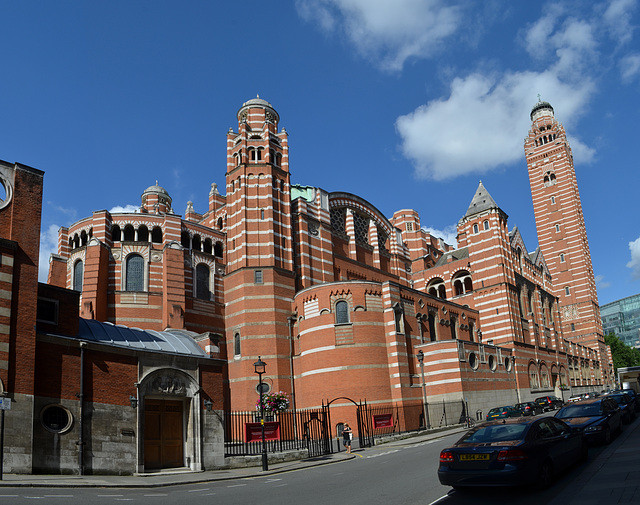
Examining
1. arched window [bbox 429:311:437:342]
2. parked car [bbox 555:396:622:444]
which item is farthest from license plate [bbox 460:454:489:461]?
arched window [bbox 429:311:437:342]

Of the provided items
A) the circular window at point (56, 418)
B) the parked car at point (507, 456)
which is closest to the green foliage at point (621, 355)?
the parked car at point (507, 456)

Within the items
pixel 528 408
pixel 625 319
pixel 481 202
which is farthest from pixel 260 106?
pixel 625 319

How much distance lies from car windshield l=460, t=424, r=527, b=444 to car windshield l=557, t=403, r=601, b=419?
8.54 meters

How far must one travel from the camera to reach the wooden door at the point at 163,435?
19.6 meters

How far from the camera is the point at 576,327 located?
8419cm

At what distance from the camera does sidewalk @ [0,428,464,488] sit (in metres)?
14.4

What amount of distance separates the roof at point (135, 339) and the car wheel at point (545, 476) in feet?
46.0

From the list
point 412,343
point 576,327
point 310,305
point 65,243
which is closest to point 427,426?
point 412,343

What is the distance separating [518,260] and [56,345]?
57.1 metres

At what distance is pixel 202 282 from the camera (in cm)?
4312

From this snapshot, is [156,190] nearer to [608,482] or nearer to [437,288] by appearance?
[437,288]

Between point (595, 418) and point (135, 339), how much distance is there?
16.8 meters

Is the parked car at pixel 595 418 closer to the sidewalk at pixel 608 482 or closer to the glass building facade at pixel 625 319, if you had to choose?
the sidewalk at pixel 608 482

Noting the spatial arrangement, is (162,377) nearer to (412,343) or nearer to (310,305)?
(310,305)
